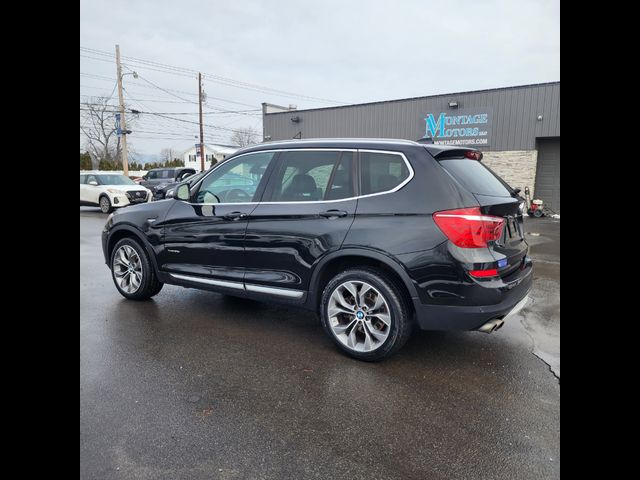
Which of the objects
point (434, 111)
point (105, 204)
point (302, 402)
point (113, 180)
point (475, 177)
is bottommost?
point (302, 402)

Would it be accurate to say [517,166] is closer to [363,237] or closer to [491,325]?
[491,325]

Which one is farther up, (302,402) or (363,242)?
(363,242)

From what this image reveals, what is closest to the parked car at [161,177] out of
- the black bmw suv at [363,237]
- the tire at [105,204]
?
the tire at [105,204]

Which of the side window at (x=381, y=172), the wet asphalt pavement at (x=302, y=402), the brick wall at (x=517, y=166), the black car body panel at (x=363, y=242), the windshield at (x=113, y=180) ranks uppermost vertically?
the brick wall at (x=517, y=166)

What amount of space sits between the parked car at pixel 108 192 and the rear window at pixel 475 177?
48.6 ft

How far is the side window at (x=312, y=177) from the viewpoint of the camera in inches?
148

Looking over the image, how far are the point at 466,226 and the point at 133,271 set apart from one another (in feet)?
12.7

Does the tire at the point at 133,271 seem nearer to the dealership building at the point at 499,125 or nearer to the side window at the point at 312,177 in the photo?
the side window at the point at 312,177

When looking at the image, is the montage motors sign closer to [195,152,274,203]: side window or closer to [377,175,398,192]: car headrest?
[195,152,274,203]: side window

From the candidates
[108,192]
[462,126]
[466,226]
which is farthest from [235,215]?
[462,126]

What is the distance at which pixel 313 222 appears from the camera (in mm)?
3766

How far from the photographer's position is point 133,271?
17.0 feet
